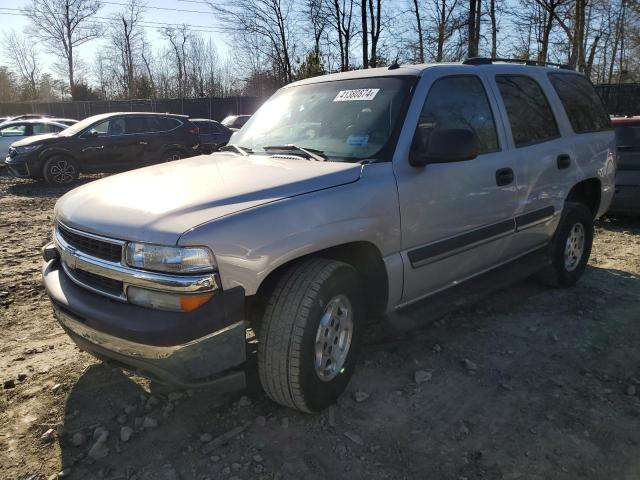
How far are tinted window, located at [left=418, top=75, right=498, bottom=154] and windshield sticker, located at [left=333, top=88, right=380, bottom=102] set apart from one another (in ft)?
1.13

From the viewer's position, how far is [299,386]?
8.54 ft

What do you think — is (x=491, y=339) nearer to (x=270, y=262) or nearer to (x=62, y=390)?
(x=270, y=262)

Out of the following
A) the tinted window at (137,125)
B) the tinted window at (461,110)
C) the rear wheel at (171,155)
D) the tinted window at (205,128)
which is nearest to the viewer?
the tinted window at (461,110)

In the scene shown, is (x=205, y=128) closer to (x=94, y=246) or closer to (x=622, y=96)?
(x=94, y=246)

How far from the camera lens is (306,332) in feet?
8.34

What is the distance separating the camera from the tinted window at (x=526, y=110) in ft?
13.0

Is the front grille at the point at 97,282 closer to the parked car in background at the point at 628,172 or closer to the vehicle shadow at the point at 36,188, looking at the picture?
the parked car in background at the point at 628,172

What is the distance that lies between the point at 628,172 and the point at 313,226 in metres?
6.07

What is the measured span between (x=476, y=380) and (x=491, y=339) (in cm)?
64

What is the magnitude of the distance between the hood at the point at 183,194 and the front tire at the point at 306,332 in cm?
43

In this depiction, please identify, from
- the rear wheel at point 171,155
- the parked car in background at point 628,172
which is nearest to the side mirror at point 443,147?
the parked car in background at point 628,172

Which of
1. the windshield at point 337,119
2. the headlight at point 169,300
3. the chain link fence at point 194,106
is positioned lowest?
the headlight at point 169,300

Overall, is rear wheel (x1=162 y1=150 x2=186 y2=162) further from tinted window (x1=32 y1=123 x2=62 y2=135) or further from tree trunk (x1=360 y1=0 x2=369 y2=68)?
tree trunk (x1=360 y1=0 x2=369 y2=68)

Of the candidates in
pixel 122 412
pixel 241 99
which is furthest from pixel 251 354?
pixel 241 99
